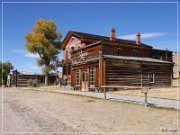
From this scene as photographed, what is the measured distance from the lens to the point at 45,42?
53.9m

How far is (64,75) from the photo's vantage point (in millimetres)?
49594

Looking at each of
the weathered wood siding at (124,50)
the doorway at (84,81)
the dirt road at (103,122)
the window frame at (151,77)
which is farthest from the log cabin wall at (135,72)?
the dirt road at (103,122)

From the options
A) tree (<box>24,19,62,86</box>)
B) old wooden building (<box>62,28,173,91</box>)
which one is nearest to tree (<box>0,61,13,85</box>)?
tree (<box>24,19,62,86</box>)

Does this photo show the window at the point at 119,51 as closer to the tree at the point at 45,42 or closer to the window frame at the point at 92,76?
the window frame at the point at 92,76

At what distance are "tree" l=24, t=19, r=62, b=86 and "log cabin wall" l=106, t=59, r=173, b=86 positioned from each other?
2668 cm

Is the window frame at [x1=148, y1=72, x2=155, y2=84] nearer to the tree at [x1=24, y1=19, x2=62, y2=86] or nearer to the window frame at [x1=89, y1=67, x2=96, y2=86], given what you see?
the window frame at [x1=89, y1=67, x2=96, y2=86]

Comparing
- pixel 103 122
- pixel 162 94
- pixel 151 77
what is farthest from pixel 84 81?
pixel 103 122

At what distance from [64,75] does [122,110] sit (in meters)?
37.2

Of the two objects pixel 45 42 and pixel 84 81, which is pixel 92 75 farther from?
pixel 45 42

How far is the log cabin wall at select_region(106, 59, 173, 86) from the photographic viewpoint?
2825 centimetres

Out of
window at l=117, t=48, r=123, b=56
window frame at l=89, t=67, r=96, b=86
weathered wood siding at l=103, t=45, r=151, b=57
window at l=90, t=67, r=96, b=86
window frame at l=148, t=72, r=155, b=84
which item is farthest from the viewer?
window at l=117, t=48, r=123, b=56

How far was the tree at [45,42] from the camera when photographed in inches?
2109

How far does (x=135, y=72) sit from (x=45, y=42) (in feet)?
93.0

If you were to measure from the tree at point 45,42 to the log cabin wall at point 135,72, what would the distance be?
26678mm
